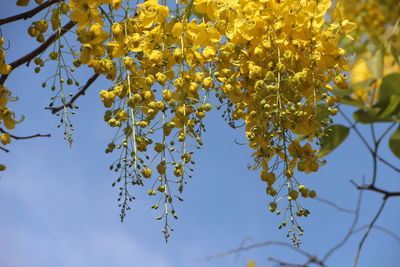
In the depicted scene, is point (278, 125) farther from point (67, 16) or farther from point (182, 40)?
point (67, 16)

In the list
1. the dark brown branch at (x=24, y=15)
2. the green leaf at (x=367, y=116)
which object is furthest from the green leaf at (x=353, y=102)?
the dark brown branch at (x=24, y=15)

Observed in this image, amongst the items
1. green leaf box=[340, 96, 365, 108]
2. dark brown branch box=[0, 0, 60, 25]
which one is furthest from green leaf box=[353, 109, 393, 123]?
dark brown branch box=[0, 0, 60, 25]

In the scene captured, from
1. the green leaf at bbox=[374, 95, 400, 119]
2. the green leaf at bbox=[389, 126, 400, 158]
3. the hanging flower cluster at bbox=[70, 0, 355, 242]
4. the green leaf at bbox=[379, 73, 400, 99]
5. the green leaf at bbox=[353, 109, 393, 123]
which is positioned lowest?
the green leaf at bbox=[389, 126, 400, 158]

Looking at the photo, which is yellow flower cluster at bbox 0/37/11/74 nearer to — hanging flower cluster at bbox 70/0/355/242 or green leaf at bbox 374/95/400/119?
hanging flower cluster at bbox 70/0/355/242

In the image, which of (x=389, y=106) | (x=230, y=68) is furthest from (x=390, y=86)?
(x=230, y=68)

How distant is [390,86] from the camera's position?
70 cm

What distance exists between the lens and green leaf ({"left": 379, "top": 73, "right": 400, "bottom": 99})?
0.69 m

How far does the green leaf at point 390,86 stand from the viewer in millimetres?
694

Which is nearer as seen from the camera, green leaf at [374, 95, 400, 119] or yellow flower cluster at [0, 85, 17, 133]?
green leaf at [374, 95, 400, 119]

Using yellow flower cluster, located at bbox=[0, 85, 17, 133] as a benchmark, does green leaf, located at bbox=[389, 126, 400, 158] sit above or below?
below

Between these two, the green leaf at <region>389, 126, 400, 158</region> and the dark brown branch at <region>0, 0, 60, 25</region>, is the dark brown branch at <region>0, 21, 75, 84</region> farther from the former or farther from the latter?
the green leaf at <region>389, 126, 400, 158</region>

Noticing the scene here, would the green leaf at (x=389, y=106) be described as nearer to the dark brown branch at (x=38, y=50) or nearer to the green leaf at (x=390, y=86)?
the green leaf at (x=390, y=86)

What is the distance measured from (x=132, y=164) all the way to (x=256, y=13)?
1.54 ft

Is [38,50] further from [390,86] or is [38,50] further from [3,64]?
[390,86]
